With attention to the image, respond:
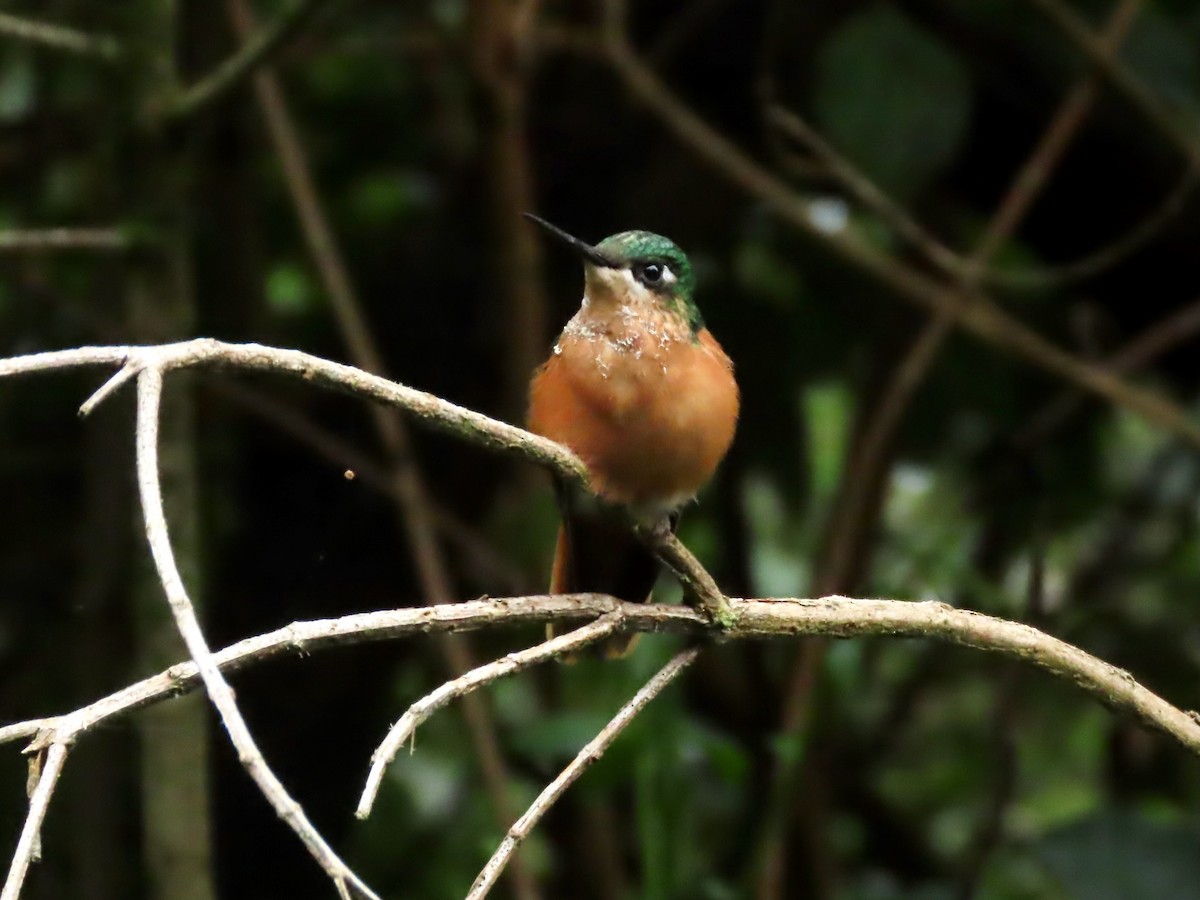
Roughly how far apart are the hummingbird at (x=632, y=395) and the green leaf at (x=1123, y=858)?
1.07m

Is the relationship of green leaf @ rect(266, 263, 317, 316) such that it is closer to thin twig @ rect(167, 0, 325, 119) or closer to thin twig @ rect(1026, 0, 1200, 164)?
thin twig @ rect(167, 0, 325, 119)

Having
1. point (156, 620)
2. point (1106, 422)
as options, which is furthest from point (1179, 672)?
point (156, 620)

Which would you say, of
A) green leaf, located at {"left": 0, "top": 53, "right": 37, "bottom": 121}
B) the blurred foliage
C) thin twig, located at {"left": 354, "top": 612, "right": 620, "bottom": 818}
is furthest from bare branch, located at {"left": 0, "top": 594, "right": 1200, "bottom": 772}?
green leaf, located at {"left": 0, "top": 53, "right": 37, "bottom": 121}

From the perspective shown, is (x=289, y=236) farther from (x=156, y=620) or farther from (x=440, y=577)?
(x=156, y=620)

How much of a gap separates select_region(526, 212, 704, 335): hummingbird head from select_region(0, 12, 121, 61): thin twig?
2.88 ft

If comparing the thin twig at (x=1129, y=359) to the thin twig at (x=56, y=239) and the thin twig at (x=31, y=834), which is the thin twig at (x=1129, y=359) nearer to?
the thin twig at (x=56, y=239)

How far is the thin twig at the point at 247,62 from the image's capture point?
257 centimetres

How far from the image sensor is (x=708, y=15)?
405cm

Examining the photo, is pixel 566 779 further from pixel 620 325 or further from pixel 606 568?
pixel 606 568

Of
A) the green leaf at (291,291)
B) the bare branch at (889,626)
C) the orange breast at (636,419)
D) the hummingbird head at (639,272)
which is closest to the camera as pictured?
the bare branch at (889,626)

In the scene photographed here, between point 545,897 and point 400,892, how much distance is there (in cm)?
70

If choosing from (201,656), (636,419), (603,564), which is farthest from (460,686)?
(603,564)

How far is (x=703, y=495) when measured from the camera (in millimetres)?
3953

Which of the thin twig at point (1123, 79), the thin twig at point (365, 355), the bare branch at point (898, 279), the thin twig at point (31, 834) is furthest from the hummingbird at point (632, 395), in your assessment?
the thin twig at point (1123, 79)
